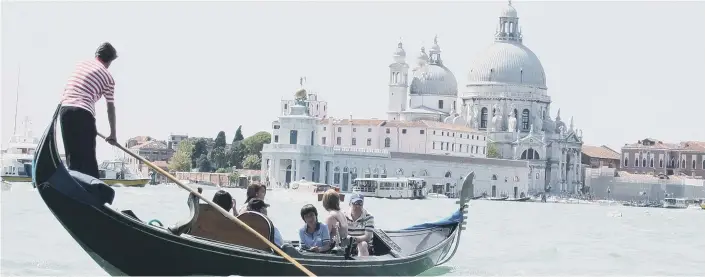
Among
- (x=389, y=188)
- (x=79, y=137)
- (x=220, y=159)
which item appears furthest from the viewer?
(x=220, y=159)

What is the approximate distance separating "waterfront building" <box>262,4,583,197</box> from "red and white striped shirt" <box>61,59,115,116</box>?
222ft

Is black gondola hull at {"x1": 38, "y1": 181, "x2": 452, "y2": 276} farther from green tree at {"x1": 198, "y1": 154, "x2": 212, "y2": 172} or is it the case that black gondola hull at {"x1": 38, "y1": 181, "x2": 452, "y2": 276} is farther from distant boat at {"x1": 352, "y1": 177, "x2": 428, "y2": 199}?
green tree at {"x1": 198, "y1": 154, "x2": 212, "y2": 172}

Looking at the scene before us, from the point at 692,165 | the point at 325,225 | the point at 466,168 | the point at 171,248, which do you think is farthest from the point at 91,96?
the point at 692,165

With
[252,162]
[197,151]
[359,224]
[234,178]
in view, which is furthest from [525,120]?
[359,224]

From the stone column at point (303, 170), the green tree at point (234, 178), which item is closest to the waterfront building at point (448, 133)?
the stone column at point (303, 170)

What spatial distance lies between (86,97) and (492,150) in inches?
3206

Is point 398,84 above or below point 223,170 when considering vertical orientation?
above

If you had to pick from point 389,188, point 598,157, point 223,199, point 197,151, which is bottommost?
point 223,199

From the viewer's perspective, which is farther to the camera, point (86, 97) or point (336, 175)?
point (336, 175)

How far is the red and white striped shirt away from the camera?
9.98 meters

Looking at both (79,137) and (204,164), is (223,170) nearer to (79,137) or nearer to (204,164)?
(204,164)

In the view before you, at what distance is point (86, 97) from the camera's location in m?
10.0

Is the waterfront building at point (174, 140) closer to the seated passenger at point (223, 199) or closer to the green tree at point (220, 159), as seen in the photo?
the green tree at point (220, 159)

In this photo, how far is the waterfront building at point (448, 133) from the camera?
79125 mm
